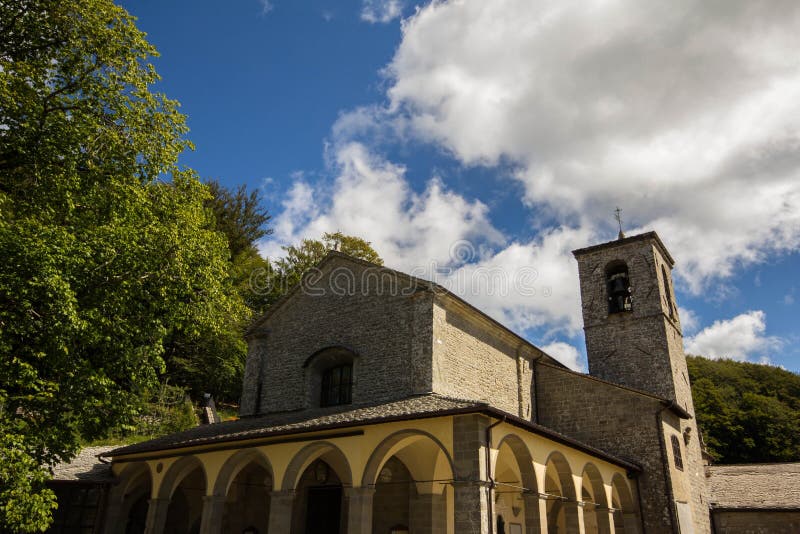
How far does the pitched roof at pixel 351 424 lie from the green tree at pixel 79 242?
2302 mm

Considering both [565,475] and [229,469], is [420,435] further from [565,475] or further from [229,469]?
[229,469]

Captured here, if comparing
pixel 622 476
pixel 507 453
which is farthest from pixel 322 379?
pixel 622 476

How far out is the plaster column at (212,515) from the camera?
1126cm

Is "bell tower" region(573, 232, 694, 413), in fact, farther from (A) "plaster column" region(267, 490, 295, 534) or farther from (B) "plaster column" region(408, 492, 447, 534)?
(A) "plaster column" region(267, 490, 295, 534)

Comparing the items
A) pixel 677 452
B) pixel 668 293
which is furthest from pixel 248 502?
pixel 668 293

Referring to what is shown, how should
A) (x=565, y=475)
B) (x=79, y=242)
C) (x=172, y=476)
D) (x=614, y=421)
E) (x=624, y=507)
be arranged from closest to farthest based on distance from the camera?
(x=79, y=242)
(x=565, y=475)
(x=172, y=476)
(x=624, y=507)
(x=614, y=421)

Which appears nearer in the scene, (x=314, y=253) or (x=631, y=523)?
(x=631, y=523)

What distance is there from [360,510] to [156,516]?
592cm

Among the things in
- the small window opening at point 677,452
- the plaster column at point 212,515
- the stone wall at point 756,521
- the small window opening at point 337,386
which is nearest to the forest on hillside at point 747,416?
the stone wall at point 756,521

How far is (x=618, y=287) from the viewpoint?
19891 millimetres

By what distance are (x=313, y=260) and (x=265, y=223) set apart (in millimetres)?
5160

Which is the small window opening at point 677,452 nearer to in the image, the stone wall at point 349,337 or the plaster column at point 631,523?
the plaster column at point 631,523

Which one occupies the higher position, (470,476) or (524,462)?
(524,462)

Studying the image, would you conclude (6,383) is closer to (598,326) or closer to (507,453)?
(507,453)
